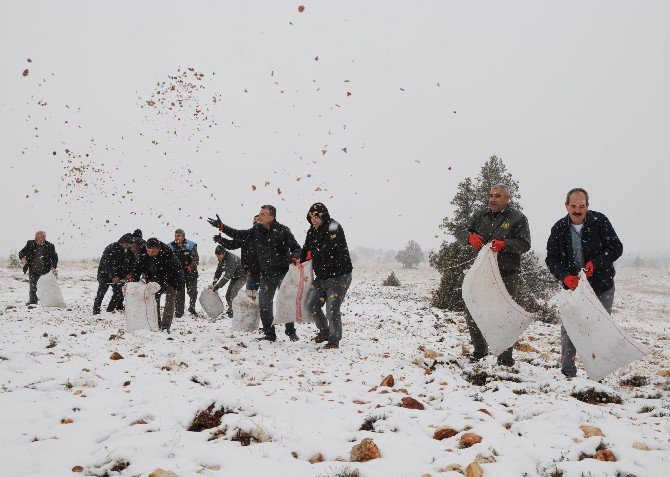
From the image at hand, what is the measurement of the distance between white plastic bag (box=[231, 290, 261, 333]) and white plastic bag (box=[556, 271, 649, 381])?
506cm

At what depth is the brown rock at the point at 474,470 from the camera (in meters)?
2.44

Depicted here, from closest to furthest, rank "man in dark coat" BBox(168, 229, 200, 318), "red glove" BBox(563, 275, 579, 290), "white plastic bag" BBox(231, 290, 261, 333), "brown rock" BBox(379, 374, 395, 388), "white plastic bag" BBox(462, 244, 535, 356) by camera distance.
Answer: "brown rock" BBox(379, 374, 395, 388)
"red glove" BBox(563, 275, 579, 290)
"white plastic bag" BBox(462, 244, 535, 356)
"white plastic bag" BBox(231, 290, 261, 333)
"man in dark coat" BBox(168, 229, 200, 318)

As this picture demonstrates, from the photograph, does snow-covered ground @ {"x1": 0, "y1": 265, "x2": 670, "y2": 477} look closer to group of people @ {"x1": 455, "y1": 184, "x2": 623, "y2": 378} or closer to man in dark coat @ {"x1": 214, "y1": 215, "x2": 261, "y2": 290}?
group of people @ {"x1": 455, "y1": 184, "x2": 623, "y2": 378}

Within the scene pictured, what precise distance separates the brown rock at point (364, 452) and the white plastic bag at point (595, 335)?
3.01 meters

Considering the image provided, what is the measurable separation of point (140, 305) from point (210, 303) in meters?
2.33

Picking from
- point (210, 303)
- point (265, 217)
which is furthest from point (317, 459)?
point (210, 303)

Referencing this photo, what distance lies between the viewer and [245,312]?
7621mm

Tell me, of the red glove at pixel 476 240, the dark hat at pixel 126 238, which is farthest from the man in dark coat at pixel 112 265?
the red glove at pixel 476 240

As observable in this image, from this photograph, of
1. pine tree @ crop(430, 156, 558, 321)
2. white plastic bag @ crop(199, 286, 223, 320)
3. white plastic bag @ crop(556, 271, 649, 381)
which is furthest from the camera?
pine tree @ crop(430, 156, 558, 321)

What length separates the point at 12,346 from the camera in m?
5.70

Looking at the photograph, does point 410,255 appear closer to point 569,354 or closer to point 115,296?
point 115,296

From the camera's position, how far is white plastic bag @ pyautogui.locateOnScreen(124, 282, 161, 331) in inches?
295

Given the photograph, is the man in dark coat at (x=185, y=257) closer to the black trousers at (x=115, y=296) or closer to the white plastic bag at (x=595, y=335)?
the black trousers at (x=115, y=296)

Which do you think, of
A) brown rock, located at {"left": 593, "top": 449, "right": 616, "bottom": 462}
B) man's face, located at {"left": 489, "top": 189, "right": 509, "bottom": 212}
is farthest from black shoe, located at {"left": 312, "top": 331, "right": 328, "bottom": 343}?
brown rock, located at {"left": 593, "top": 449, "right": 616, "bottom": 462}
